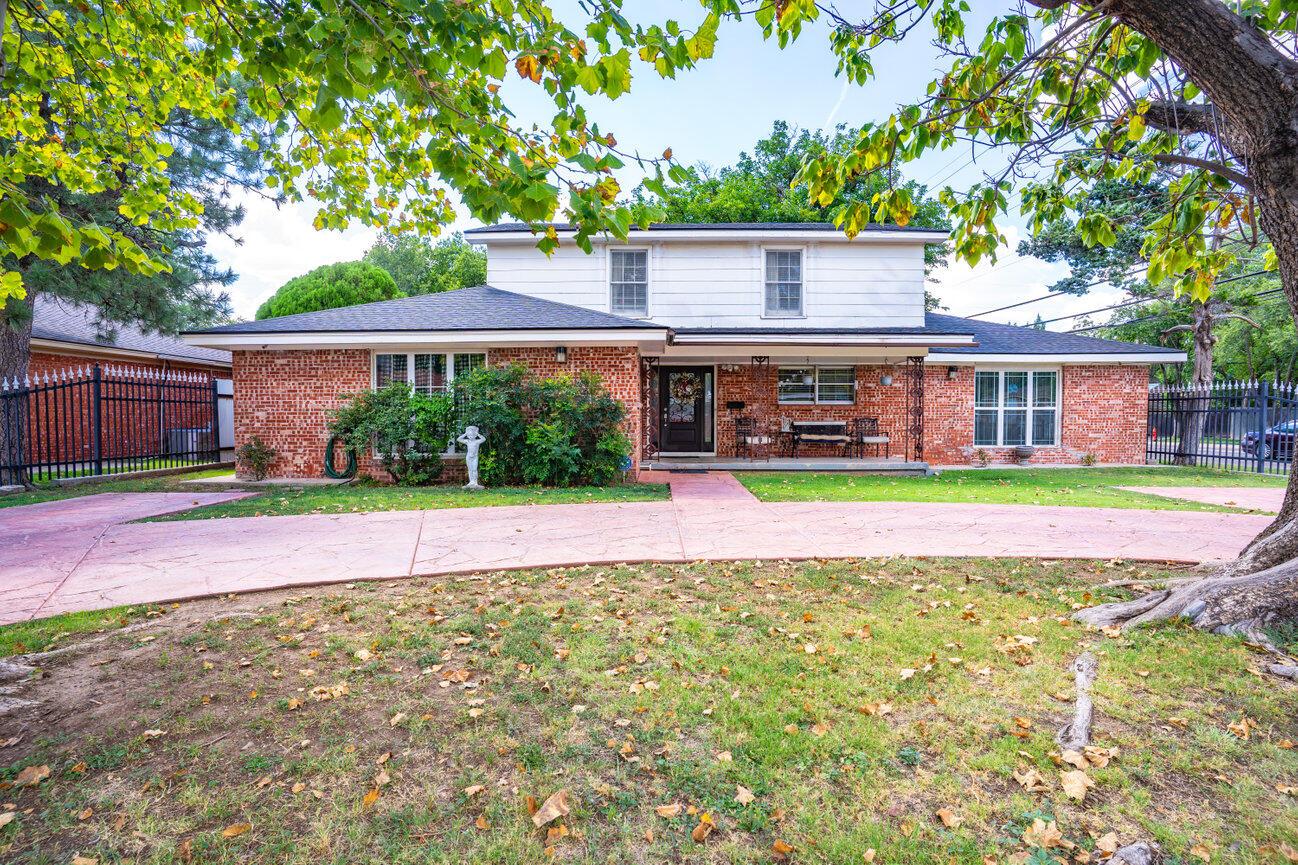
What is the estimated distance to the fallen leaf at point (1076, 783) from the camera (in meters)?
2.29

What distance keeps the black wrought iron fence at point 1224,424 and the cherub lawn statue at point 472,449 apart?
631 inches

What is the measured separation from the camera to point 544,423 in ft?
34.9

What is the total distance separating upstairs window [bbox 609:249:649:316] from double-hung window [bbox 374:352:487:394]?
14.2ft

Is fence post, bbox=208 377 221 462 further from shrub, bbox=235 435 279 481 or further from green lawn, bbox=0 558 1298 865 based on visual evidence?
green lawn, bbox=0 558 1298 865

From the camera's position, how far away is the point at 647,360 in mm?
13992

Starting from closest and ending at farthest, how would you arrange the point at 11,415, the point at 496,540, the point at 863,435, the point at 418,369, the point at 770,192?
the point at 496,540, the point at 11,415, the point at 418,369, the point at 863,435, the point at 770,192

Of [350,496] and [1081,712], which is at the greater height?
[350,496]

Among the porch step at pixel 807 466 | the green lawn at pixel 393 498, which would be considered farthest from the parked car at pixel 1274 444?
the green lawn at pixel 393 498

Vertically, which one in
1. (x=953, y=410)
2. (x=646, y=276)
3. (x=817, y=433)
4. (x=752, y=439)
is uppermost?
(x=646, y=276)

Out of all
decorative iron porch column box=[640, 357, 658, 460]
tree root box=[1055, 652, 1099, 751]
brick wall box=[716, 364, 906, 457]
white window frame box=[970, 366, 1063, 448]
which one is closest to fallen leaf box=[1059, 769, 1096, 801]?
tree root box=[1055, 652, 1099, 751]

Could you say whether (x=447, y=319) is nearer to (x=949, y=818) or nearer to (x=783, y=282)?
(x=783, y=282)

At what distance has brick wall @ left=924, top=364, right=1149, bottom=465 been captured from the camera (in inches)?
613

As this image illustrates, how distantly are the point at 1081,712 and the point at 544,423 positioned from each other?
8824 millimetres

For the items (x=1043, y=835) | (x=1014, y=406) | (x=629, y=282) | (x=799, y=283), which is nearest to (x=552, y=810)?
(x=1043, y=835)
